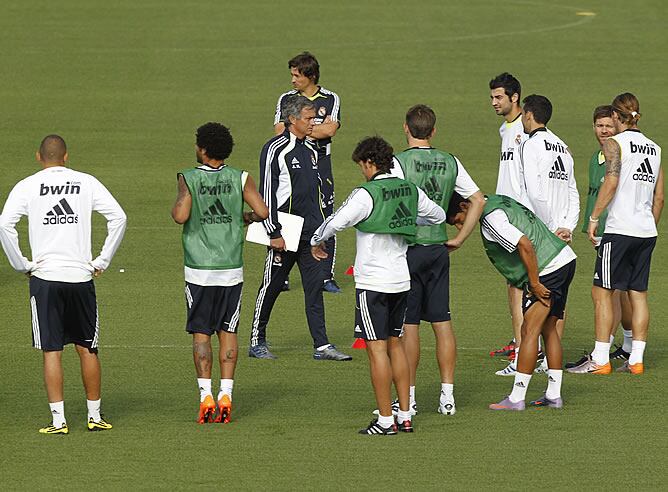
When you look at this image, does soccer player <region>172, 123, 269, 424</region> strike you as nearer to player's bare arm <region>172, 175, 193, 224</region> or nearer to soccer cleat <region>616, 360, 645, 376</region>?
player's bare arm <region>172, 175, 193, 224</region>

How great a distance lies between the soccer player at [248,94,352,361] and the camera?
11906 mm

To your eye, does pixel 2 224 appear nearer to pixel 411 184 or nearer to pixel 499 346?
pixel 411 184

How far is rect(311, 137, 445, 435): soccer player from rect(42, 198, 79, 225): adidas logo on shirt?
5.46 ft

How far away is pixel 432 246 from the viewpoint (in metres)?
10.1

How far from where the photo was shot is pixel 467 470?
8883 mm

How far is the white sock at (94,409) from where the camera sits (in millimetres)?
9664

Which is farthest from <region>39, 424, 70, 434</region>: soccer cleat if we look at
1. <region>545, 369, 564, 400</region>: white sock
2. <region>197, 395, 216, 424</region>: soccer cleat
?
<region>545, 369, 564, 400</region>: white sock

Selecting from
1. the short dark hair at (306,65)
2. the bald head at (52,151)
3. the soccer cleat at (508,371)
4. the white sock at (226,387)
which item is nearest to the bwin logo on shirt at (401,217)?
the white sock at (226,387)

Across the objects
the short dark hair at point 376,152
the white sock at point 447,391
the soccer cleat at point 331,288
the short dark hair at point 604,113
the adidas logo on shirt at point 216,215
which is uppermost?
the short dark hair at point 604,113

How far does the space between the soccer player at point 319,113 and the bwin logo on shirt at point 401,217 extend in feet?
10.2

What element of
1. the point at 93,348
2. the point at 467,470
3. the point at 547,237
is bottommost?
the point at 467,470

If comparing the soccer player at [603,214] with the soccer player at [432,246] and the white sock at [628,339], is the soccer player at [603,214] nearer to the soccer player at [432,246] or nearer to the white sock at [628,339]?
the white sock at [628,339]

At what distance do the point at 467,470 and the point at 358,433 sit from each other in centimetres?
106

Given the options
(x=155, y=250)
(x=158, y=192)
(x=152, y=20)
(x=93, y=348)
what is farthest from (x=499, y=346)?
(x=152, y=20)
